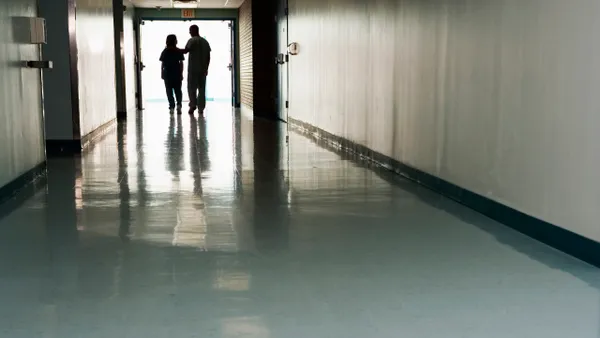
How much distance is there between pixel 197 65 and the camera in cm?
1271

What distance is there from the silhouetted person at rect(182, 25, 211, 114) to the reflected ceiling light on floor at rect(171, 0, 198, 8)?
2709 millimetres

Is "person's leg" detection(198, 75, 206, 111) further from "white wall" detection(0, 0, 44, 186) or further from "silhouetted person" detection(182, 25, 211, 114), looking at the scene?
"white wall" detection(0, 0, 44, 186)

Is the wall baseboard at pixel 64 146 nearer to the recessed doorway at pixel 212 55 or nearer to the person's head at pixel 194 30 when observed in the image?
the person's head at pixel 194 30

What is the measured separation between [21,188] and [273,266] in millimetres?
2524

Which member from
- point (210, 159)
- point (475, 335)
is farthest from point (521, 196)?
point (210, 159)

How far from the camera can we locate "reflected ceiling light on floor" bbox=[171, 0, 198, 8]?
15.3m

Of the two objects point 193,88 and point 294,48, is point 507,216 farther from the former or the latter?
point 193,88

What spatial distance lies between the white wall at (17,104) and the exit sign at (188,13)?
12429 mm

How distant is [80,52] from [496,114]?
16.1 ft

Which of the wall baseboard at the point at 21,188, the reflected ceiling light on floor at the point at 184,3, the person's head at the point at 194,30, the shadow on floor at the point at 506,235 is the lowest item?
the shadow on floor at the point at 506,235

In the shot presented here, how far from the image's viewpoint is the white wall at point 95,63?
715 centimetres

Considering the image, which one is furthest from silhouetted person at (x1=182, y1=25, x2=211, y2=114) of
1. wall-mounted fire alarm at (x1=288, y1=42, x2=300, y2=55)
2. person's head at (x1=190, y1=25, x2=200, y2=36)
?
wall-mounted fire alarm at (x1=288, y1=42, x2=300, y2=55)

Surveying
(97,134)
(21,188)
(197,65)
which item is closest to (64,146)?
(97,134)

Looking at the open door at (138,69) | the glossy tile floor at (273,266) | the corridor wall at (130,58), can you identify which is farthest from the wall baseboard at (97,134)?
the open door at (138,69)
